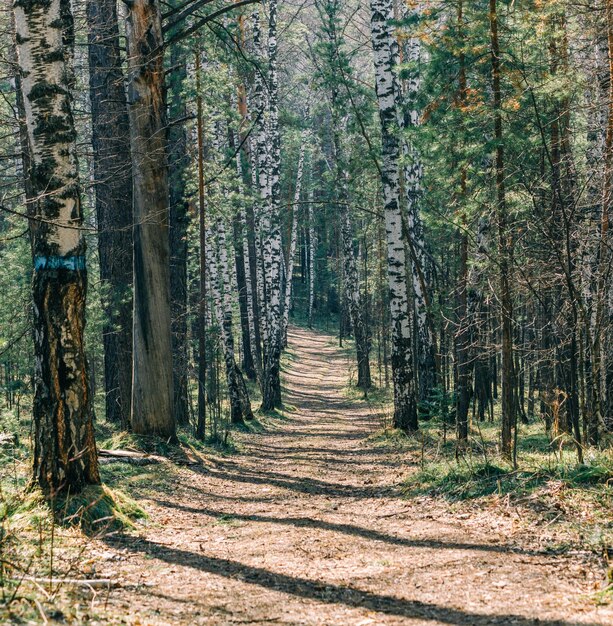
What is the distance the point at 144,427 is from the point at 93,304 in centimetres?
474

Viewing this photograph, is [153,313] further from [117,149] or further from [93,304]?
[93,304]

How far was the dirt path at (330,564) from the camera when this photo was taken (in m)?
3.95

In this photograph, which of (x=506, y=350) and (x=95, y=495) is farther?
(x=506, y=350)

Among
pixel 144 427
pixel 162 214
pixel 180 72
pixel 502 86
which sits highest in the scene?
pixel 180 72

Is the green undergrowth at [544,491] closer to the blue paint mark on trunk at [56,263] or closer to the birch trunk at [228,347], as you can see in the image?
the blue paint mark on trunk at [56,263]

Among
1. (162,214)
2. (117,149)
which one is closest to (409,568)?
(162,214)

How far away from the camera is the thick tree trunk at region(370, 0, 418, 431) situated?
12.0 m

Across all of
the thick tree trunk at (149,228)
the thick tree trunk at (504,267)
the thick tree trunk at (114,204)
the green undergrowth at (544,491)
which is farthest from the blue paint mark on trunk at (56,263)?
the thick tree trunk at (114,204)

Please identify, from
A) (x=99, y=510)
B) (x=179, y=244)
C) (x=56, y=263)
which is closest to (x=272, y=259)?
(x=179, y=244)

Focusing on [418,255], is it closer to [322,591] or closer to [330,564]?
[330,564]

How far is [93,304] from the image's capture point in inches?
533

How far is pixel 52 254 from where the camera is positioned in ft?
18.4

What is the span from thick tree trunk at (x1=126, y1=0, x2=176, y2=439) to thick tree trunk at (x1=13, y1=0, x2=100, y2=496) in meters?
3.85

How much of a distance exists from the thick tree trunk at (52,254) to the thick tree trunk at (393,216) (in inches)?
289
